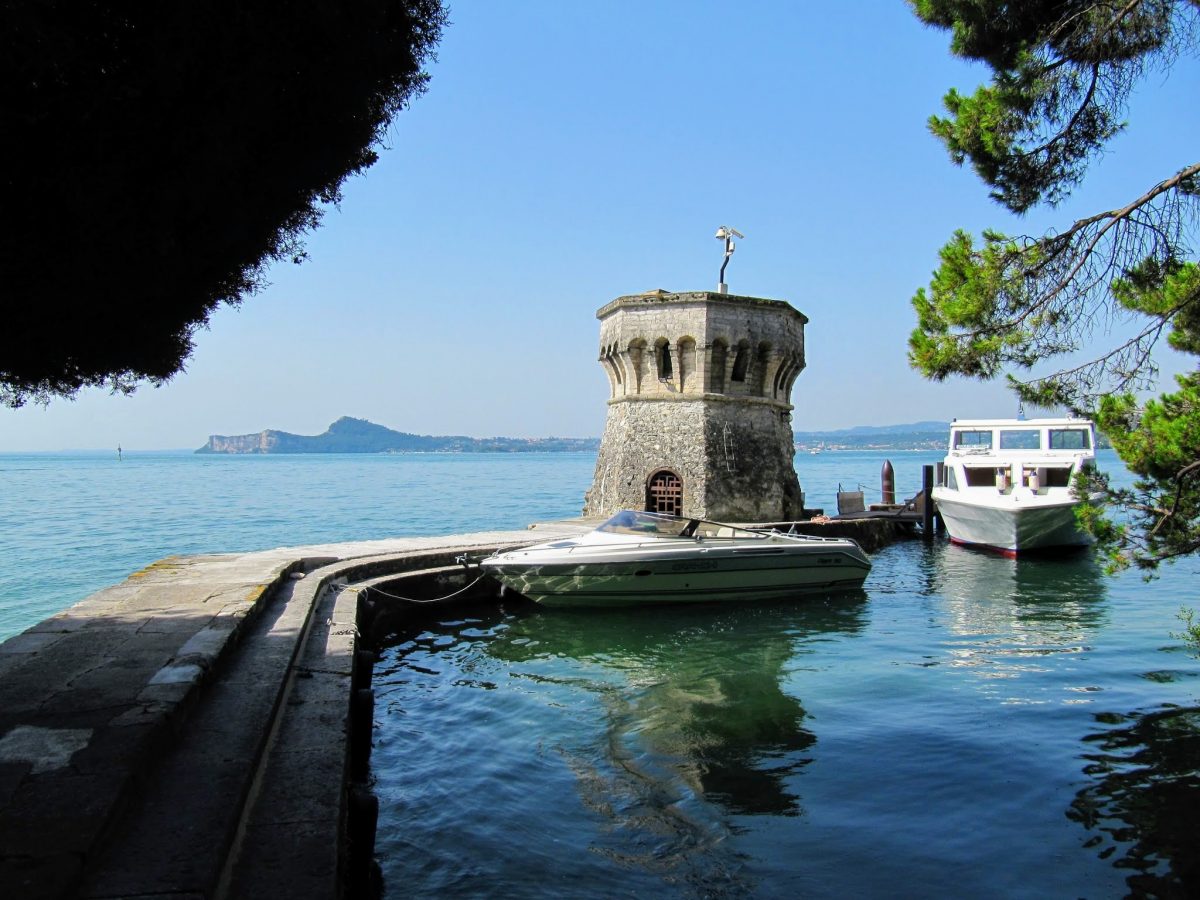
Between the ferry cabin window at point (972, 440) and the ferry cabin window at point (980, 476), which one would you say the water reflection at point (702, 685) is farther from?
the ferry cabin window at point (972, 440)

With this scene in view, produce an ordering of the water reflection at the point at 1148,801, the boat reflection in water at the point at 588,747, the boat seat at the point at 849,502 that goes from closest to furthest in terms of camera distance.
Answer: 1. the water reflection at the point at 1148,801
2. the boat reflection in water at the point at 588,747
3. the boat seat at the point at 849,502

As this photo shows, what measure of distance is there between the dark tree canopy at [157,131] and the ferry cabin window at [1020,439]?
21.9 metres

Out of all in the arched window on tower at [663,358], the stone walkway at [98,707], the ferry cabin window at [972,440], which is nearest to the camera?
the stone walkway at [98,707]

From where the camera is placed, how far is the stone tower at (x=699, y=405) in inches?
766

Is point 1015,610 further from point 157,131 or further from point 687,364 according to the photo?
point 157,131

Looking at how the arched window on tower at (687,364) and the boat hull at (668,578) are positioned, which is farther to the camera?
the arched window on tower at (687,364)

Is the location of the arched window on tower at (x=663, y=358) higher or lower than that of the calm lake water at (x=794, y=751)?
higher

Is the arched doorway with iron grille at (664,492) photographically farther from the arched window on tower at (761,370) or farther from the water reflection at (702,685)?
the water reflection at (702,685)

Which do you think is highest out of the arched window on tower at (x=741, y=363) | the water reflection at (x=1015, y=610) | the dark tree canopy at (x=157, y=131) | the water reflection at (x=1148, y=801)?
the arched window on tower at (x=741, y=363)

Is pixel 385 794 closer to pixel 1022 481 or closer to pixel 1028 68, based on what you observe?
pixel 1028 68

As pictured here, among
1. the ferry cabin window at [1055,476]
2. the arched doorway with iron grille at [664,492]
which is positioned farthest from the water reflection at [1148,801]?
the ferry cabin window at [1055,476]

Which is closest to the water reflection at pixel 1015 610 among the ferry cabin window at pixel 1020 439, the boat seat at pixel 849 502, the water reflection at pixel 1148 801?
the water reflection at pixel 1148 801

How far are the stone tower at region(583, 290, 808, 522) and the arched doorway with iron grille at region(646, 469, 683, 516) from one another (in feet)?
0.08

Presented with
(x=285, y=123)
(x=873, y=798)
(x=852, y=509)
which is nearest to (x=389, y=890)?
(x=873, y=798)
